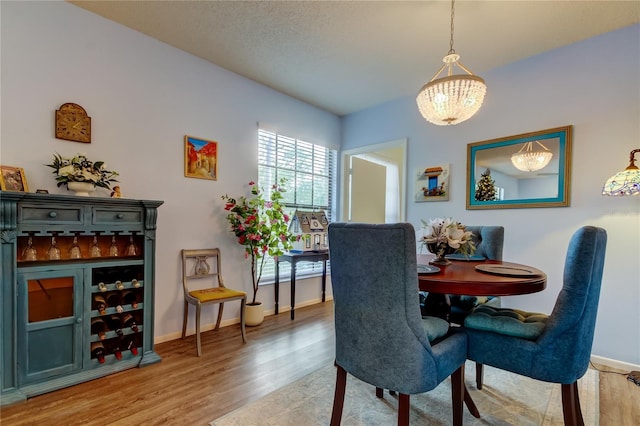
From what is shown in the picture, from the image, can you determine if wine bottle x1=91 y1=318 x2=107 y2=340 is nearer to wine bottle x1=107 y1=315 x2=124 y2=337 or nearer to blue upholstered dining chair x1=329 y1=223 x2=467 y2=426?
wine bottle x1=107 y1=315 x2=124 y2=337

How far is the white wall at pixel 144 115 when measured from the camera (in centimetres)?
210

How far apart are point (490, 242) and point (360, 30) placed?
2.09 m

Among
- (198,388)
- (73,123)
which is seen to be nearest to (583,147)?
(198,388)

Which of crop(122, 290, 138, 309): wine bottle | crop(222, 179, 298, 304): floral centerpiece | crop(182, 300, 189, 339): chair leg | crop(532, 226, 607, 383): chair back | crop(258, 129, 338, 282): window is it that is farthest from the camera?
crop(258, 129, 338, 282): window

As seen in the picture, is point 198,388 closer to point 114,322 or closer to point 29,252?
point 114,322

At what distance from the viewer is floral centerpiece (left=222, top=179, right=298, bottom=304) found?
3068 mm

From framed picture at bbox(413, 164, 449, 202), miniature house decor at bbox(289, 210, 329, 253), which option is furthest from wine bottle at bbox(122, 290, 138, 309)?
framed picture at bbox(413, 164, 449, 202)

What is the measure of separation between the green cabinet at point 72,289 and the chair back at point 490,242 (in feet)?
8.87

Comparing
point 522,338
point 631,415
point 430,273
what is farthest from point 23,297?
point 631,415

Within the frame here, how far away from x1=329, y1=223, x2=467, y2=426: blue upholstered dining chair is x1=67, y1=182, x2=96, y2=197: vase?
75.0 inches

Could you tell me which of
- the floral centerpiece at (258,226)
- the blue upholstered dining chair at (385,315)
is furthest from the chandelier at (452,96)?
the floral centerpiece at (258,226)

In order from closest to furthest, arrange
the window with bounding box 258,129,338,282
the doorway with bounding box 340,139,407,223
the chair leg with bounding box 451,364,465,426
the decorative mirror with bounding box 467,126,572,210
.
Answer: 1. the chair leg with bounding box 451,364,465,426
2. the decorative mirror with bounding box 467,126,572,210
3. the window with bounding box 258,129,338,282
4. the doorway with bounding box 340,139,407,223

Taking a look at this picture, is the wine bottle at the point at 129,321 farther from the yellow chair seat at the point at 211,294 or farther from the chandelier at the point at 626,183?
the chandelier at the point at 626,183

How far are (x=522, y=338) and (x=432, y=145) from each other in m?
2.57
